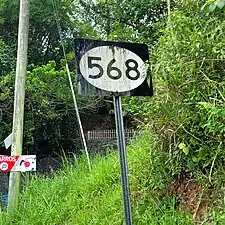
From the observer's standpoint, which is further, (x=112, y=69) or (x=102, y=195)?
(x=102, y=195)

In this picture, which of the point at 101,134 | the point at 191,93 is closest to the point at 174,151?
the point at 191,93

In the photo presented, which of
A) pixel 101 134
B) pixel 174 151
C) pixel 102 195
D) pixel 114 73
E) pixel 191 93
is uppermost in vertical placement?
pixel 114 73

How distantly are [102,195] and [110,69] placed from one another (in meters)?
1.58

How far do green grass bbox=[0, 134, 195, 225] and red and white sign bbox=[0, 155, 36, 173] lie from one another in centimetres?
49

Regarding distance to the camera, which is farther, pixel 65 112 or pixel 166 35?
pixel 65 112

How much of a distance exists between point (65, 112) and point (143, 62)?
6.29m

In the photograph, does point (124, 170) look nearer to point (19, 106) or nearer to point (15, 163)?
point (15, 163)

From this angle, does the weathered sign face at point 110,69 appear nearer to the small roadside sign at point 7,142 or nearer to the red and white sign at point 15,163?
the red and white sign at point 15,163

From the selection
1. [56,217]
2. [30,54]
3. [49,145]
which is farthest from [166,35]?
[30,54]

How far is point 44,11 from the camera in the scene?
9.60 meters

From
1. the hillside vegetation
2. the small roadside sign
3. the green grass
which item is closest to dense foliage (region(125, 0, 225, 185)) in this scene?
the hillside vegetation

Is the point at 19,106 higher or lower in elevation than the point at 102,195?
higher

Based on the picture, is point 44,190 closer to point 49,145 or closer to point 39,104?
point 39,104

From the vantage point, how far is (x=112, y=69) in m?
2.12
